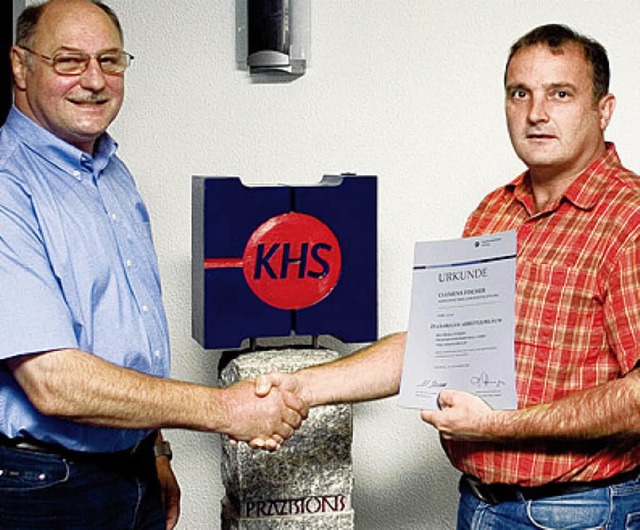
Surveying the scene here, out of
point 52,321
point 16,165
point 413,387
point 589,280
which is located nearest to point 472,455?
point 413,387

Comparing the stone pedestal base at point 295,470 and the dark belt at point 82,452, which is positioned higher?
the dark belt at point 82,452

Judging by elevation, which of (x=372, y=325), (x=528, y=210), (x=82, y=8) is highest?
(x=82, y=8)

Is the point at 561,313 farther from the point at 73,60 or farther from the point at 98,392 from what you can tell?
the point at 73,60

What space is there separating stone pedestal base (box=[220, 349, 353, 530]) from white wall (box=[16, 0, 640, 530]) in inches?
21.4

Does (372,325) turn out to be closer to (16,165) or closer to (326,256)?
(326,256)

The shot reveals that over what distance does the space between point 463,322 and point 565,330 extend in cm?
18

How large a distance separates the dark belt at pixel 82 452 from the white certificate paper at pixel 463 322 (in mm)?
517

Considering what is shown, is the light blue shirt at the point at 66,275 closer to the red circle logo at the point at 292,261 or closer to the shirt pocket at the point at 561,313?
the red circle logo at the point at 292,261

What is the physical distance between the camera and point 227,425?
88.2 inches

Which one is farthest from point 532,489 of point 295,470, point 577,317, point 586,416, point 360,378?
point 295,470

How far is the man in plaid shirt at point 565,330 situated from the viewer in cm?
197

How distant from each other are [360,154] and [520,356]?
1.14 metres
